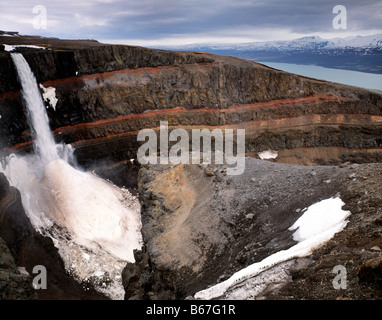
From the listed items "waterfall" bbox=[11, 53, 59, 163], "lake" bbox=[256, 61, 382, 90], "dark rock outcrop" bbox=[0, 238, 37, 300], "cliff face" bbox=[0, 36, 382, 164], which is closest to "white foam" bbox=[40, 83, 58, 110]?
"cliff face" bbox=[0, 36, 382, 164]

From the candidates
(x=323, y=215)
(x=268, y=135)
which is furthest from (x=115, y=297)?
(x=268, y=135)

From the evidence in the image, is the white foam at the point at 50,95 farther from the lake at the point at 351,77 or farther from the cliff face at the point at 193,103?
the lake at the point at 351,77

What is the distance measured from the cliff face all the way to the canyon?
9 centimetres

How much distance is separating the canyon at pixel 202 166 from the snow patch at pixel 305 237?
11.7 inches

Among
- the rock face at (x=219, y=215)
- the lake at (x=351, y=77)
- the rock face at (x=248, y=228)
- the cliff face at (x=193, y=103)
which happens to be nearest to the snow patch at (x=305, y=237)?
the rock face at (x=248, y=228)

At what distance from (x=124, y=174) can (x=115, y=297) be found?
12.2 m

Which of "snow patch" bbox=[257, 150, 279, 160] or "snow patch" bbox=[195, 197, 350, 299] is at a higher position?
→ "snow patch" bbox=[195, 197, 350, 299]

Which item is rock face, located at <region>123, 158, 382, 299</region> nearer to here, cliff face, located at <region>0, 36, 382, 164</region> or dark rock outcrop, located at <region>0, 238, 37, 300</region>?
dark rock outcrop, located at <region>0, 238, 37, 300</region>

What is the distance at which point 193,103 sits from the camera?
26.9m

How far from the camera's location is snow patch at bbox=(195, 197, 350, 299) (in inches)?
269

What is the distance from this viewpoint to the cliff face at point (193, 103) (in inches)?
896

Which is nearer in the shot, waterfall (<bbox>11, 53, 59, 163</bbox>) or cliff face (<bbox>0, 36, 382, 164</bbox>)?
waterfall (<bbox>11, 53, 59, 163</bbox>)
